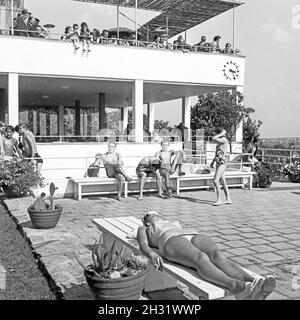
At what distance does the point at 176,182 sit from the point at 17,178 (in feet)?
12.4

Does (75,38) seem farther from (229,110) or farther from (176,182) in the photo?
(229,110)

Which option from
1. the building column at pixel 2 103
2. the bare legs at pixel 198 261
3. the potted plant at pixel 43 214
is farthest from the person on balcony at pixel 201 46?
the bare legs at pixel 198 261

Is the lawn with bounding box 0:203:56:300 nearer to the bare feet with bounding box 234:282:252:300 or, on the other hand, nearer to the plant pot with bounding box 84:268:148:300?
the plant pot with bounding box 84:268:148:300

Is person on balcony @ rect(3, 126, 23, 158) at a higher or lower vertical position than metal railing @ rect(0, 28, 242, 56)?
lower

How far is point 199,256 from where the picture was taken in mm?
2988

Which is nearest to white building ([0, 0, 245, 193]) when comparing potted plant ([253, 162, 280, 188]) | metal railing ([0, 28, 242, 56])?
metal railing ([0, 28, 242, 56])

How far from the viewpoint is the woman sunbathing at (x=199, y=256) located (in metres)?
2.72

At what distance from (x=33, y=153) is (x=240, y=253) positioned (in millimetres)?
5921

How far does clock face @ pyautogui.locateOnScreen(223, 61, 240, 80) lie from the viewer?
14500mm

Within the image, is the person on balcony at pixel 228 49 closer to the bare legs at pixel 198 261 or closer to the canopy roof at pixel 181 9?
the canopy roof at pixel 181 9

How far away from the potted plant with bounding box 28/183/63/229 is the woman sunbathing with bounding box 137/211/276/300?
A: 2.48 meters

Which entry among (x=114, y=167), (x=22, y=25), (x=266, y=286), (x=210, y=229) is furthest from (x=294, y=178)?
(x=266, y=286)

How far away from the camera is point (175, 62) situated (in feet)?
44.7
